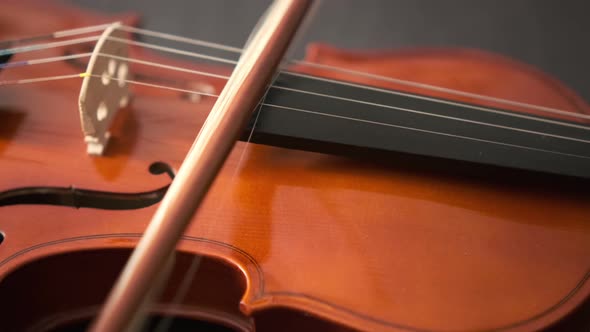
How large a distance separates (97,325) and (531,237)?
18.8 inches

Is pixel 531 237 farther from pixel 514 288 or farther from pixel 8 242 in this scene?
pixel 8 242

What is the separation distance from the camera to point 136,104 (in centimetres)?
75

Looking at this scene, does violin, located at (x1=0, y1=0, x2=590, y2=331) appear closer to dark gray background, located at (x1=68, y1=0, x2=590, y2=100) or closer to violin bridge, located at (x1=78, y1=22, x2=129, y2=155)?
violin bridge, located at (x1=78, y1=22, x2=129, y2=155)

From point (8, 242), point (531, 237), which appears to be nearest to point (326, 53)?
point (531, 237)

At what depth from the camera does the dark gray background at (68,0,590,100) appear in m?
1.25

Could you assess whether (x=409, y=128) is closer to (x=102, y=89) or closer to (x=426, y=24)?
(x=102, y=89)

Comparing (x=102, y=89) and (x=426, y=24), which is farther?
(x=426, y=24)

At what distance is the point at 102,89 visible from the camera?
66 cm

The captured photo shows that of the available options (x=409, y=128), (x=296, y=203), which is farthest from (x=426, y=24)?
(x=296, y=203)

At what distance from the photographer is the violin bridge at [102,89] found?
0.62 meters

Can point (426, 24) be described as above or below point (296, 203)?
above

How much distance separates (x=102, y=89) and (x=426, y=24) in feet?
3.01

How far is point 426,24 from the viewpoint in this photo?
132 cm

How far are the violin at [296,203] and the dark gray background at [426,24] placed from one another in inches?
23.0
